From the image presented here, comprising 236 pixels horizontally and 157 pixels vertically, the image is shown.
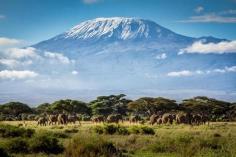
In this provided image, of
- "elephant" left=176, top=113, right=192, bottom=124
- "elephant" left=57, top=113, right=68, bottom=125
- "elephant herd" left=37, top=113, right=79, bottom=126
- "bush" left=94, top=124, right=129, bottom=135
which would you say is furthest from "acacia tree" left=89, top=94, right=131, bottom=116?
"bush" left=94, top=124, right=129, bottom=135

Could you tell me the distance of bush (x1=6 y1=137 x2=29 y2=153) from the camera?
22625 millimetres

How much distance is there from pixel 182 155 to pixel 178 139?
167 inches

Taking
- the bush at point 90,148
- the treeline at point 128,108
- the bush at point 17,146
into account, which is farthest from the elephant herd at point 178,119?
the bush at point 90,148

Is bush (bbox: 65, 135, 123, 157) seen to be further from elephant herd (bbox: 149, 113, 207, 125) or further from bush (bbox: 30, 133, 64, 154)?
elephant herd (bbox: 149, 113, 207, 125)

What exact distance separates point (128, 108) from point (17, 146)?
192 feet

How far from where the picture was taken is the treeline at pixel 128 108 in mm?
77625

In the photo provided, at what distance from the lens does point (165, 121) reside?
54.9m

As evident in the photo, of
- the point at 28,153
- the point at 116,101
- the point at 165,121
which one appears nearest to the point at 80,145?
the point at 28,153

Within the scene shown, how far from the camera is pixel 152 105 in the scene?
79625 mm

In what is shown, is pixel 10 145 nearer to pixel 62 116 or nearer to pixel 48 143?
pixel 48 143

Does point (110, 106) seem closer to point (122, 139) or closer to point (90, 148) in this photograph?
point (122, 139)

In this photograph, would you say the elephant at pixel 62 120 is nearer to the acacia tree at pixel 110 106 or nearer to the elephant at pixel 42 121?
the elephant at pixel 42 121

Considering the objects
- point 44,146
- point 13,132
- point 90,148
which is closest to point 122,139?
point 13,132

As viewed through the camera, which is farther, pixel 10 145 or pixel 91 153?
pixel 10 145
